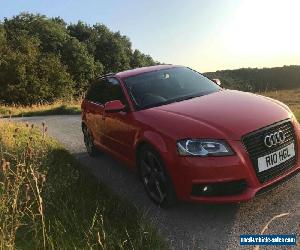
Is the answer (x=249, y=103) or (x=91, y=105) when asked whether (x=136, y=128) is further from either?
(x=91, y=105)

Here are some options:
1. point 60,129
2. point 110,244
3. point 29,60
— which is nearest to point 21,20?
point 29,60

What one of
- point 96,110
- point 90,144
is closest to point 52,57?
point 90,144

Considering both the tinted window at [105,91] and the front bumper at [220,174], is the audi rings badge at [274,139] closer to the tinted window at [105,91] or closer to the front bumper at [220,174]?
the front bumper at [220,174]

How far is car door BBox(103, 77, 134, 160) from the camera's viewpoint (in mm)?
6638

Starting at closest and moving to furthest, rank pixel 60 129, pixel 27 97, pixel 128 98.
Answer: pixel 128 98 → pixel 60 129 → pixel 27 97

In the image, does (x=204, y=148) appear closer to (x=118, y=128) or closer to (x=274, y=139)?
(x=274, y=139)

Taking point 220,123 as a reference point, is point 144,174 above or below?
below

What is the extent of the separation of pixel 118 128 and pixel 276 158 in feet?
8.12

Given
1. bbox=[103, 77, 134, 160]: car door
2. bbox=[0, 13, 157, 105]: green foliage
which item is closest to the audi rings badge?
bbox=[103, 77, 134, 160]: car door

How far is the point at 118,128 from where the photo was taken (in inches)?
277

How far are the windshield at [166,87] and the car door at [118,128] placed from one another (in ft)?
0.69

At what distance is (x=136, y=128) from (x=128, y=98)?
697mm

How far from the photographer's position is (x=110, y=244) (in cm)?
474

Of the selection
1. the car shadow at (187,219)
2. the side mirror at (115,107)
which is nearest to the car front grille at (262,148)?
the car shadow at (187,219)
